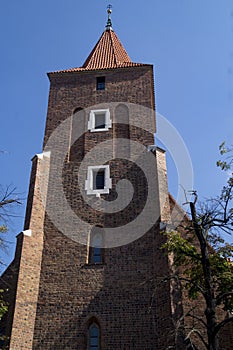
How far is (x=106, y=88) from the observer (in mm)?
20000

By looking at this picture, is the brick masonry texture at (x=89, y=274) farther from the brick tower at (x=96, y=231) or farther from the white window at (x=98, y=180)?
the white window at (x=98, y=180)

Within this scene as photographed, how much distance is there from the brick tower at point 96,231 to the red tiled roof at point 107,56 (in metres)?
1.10

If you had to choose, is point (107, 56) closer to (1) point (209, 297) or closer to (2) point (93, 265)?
(2) point (93, 265)

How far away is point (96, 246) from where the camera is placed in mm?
15016

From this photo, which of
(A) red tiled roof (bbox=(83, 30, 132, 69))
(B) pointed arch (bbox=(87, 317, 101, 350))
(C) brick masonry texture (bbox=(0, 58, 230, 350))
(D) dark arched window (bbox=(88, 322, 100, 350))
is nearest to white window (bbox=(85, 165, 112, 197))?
(C) brick masonry texture (bbox=(0, 58, 230, 350))

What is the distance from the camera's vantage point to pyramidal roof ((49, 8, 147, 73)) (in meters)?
21.3

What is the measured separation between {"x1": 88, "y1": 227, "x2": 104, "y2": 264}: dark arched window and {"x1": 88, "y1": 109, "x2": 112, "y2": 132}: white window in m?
4.83

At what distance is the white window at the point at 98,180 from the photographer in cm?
1630

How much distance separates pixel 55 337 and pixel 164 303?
3332 millimetres

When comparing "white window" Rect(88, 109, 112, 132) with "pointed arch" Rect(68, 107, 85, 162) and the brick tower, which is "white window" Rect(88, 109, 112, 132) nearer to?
the brick tower

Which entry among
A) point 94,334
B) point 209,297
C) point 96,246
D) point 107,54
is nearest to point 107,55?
point 107,54

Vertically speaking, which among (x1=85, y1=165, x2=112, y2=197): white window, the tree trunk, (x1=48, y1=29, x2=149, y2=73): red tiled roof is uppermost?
(x1=48, y1=29, x2=149, y2=73): red tiled roof

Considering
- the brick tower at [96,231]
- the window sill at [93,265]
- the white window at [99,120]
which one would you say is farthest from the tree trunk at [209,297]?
the white window at [99,120]

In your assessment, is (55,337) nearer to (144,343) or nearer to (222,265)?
(144,343)
